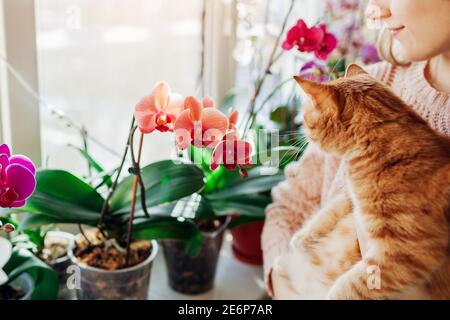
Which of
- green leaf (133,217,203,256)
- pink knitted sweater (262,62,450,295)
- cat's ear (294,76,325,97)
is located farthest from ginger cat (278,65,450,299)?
green leaf (133,217,203,256)

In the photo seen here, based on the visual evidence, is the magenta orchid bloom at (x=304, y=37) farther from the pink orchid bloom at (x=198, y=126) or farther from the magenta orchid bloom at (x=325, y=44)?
the pink orchid bloom at (x=198, y=126)

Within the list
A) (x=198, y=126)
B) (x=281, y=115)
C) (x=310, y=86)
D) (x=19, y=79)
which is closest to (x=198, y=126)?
(x=198, y=126)

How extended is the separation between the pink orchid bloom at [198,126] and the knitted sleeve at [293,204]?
0.79 ft

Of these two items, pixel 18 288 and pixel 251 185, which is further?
pixel 251 185

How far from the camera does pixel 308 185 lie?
0.79 metres

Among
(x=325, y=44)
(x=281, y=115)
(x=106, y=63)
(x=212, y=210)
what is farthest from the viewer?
(x=281, y=115)

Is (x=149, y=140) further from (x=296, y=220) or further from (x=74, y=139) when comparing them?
(x=296, y=220)

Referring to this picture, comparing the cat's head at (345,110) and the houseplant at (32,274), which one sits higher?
the cat's head at (345,110)

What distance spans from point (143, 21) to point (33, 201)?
479 mm

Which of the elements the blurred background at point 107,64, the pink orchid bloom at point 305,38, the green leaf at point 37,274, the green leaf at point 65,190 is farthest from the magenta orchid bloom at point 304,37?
the green leaf at point 37,274

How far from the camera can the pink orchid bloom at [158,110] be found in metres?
0.59

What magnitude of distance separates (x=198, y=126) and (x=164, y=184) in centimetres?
23

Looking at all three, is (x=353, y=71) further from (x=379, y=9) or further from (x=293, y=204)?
(x=293, y=204)

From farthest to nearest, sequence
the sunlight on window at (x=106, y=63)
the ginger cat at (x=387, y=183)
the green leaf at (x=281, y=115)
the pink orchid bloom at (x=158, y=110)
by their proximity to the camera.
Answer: the green leaf at (x=281, y=115)
the sunlight on window at (x=106, y=63)
the pink orchid bloom at (x=158, y=110)
the ginger cat at (x=387, y=183)
